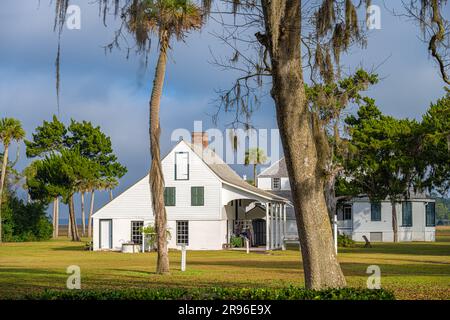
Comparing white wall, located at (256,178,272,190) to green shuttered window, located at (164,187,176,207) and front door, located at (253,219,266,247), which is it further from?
green shuttered window, located at (164,187,176,207)

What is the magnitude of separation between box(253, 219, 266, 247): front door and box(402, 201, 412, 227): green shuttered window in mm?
14237

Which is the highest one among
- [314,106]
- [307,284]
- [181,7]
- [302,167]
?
[181,7]

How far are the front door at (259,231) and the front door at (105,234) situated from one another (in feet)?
32.4

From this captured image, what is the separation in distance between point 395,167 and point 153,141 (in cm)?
2719

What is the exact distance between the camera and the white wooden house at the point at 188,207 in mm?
44562

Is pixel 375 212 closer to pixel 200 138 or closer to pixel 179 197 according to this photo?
pixel 200 138

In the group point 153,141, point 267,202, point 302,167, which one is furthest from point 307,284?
point 267,202

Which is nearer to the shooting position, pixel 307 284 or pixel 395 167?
pixel 307 284

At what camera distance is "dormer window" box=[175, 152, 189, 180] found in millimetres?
44875

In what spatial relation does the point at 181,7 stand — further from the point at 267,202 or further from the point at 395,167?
the point at 395,167

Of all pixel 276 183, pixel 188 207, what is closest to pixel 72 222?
pixel 276 183

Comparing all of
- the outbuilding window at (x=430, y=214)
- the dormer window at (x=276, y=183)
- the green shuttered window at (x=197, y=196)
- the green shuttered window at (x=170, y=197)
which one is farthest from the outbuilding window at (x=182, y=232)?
the outbuilding window at (x=430, y=214)

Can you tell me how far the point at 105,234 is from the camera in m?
46.2

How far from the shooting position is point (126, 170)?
72.9 m
